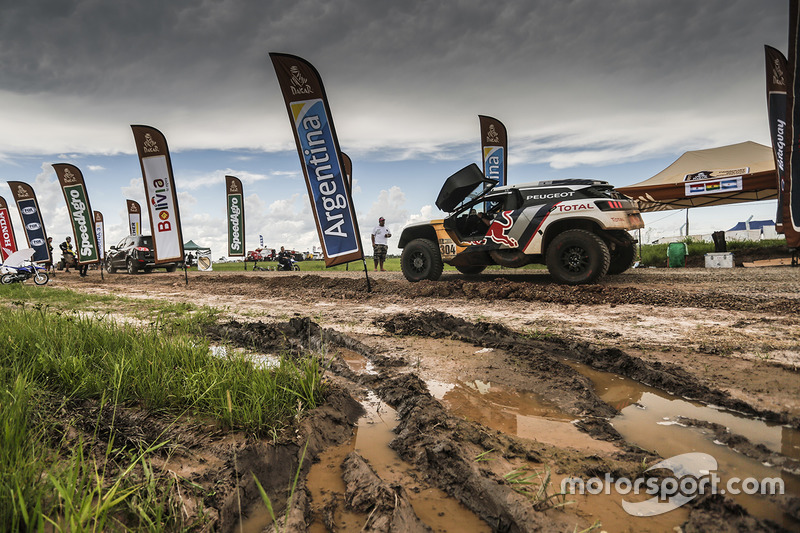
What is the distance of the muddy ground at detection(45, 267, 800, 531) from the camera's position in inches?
61.1

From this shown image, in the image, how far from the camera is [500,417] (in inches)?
95.8

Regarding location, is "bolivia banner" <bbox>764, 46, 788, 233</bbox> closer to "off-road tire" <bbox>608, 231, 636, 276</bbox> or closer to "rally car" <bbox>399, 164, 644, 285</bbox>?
"off-road tire" <bbox>608, 231, 636, 276</bbox>

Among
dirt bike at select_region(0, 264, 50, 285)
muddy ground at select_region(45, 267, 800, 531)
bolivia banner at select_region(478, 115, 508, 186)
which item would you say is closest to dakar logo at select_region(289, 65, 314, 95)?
muddy ground at select_region(45, 267, 800, 531)

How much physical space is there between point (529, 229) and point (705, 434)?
6.51 metres

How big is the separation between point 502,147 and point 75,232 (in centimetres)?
1694

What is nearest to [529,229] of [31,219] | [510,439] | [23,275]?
[510,439]

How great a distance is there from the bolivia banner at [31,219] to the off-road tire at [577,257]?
23291 millimetres

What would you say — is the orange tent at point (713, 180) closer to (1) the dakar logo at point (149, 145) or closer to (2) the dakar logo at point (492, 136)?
(2) the dakar logo at point (492, 136)

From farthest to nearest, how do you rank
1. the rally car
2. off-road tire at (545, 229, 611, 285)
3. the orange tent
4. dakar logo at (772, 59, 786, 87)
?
the orange tent
dakar logo at (772, 59, 786, 87)
the rally car
off-road tire at (545, 229, 611, 285)

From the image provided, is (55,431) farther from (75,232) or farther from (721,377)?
(75,232)

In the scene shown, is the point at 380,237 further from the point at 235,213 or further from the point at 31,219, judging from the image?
the point at 31,219

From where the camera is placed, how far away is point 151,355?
9.78 ft

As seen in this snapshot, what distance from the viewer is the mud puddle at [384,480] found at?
154cm

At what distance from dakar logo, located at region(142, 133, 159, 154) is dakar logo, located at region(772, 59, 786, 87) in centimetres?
1562
